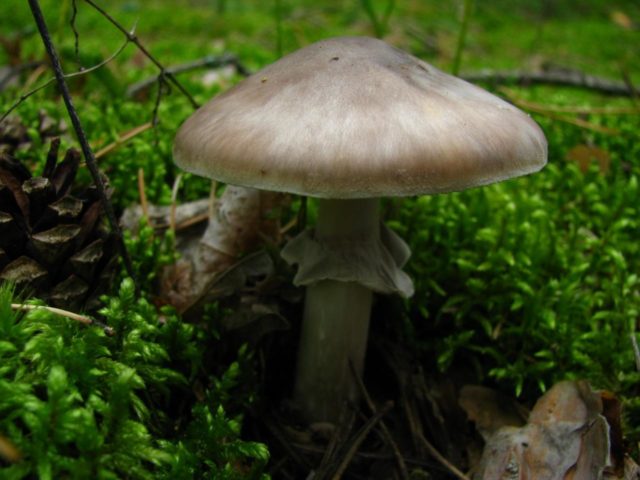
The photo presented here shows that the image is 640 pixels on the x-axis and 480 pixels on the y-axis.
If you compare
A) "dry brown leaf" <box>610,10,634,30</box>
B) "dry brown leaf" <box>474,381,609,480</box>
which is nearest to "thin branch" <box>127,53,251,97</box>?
"dry brown leaf" <box>474,381,609,480</box>

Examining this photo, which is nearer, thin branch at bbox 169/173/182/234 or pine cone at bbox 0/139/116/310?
pine cone at bbox 0/139/116/310

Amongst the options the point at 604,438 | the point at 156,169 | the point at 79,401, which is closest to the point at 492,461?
the point at 604,438

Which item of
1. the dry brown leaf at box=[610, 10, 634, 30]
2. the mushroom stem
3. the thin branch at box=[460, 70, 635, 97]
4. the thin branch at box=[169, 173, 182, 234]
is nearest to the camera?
the mushroom stem

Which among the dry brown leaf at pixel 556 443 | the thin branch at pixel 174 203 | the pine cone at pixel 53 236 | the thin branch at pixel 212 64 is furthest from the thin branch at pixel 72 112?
the thin branch at pixel 212 64

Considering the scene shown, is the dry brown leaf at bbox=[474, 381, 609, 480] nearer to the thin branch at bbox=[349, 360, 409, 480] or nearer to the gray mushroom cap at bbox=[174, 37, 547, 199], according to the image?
the thin branch at bbox=[349, 360, 409, 480]

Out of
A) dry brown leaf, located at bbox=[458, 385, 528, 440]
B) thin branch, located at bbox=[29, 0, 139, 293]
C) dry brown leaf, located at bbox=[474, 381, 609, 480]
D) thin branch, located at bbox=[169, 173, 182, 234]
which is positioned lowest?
dry brown leaf, located at bbox=[458, 385, 528, 440]

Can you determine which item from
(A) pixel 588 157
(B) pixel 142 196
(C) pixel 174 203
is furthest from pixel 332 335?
(A) pixel 588 157

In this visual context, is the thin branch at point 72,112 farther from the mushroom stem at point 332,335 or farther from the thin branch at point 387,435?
the thin branch at point 387,435
